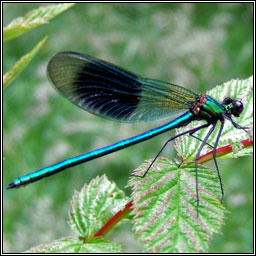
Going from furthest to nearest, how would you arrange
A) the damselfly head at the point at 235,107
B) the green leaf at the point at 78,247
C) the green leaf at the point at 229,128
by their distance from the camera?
the damselfly head at the point at 235,107 < the green leaf at the point at 229,128 < the green leaf at the point at 78,247

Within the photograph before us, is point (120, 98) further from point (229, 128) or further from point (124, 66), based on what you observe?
point (124, 66)

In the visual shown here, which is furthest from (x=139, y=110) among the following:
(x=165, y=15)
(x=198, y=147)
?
(x=165, y=15)

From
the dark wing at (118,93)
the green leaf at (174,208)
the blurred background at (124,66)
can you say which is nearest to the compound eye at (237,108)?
the dark wing at (118,93)

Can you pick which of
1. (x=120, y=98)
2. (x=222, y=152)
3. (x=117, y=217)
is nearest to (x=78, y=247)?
(x=117, y=217)

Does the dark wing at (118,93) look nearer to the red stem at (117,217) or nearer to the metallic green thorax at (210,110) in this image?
the metallic green thorax at (210,110)

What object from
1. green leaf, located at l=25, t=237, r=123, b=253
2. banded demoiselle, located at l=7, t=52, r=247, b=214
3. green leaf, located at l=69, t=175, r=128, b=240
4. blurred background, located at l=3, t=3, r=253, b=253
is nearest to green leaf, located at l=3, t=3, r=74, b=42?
banded demoiselle, located at l=7, t=52, r=247, b=214

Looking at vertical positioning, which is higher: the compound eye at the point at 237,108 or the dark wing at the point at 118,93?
the dark wing at the point at 118,93

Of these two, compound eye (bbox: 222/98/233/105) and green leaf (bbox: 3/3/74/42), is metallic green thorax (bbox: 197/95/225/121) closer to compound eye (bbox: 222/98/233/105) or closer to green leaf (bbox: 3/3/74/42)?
compound eye (bbox: 222/98/233/105)
